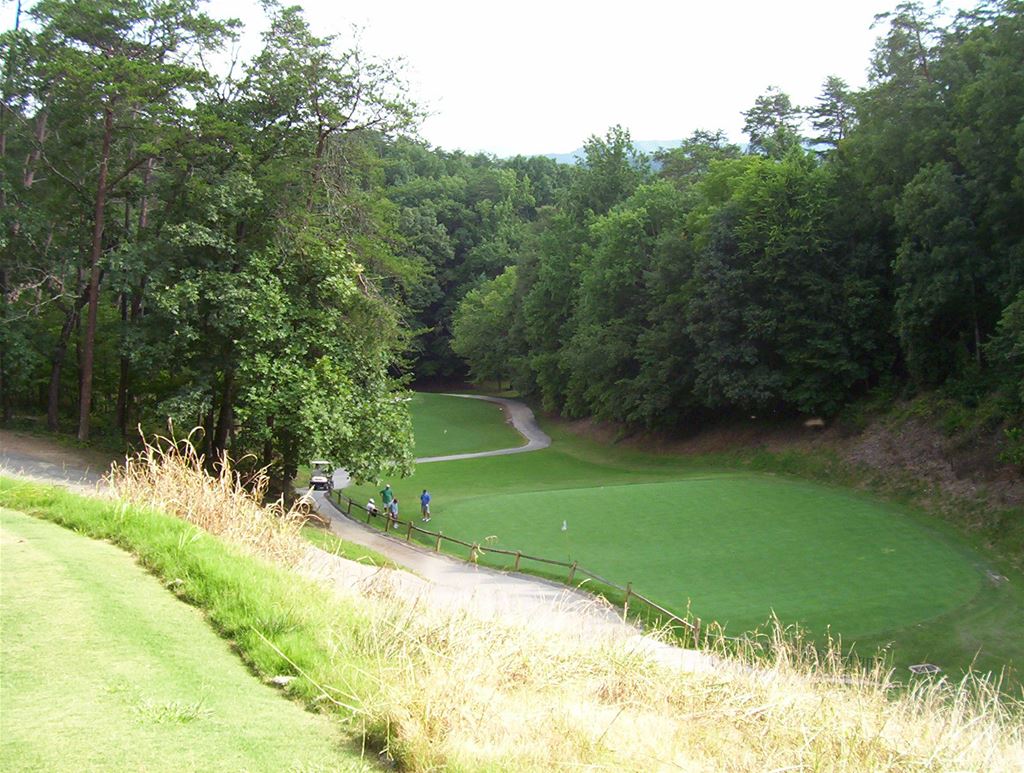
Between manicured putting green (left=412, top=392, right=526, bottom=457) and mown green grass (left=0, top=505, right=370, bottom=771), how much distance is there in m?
40.6

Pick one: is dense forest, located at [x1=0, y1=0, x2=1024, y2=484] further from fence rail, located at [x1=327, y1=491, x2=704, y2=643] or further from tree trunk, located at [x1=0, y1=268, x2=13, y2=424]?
fence rail, located at [x1=327, y1=491, x2=704, y2=643]

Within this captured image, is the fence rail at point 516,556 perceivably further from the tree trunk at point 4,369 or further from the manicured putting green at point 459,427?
the manicured putting green at point 459,427

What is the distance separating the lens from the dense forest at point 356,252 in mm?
23453

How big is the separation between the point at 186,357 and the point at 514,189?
77.1 m

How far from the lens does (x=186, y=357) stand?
24.0 metres

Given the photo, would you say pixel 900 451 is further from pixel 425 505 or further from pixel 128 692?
pixel 128 692

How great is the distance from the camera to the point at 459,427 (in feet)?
189

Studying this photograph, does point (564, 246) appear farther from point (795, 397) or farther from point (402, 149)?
point (402, 149)

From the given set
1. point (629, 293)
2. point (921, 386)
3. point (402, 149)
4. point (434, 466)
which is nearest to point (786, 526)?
point (921, 386)

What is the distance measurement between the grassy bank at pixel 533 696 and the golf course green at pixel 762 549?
24.7 ft

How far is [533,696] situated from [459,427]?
51671 millimetres

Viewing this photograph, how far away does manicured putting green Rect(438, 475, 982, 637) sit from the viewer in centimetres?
1928

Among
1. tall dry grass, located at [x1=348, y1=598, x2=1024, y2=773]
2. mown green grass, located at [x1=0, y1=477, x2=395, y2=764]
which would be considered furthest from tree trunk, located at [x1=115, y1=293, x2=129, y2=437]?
tall dry grass, located at [x1=348, y1=598, x2=1024, y2=773]

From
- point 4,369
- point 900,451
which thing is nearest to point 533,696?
point 4,369
